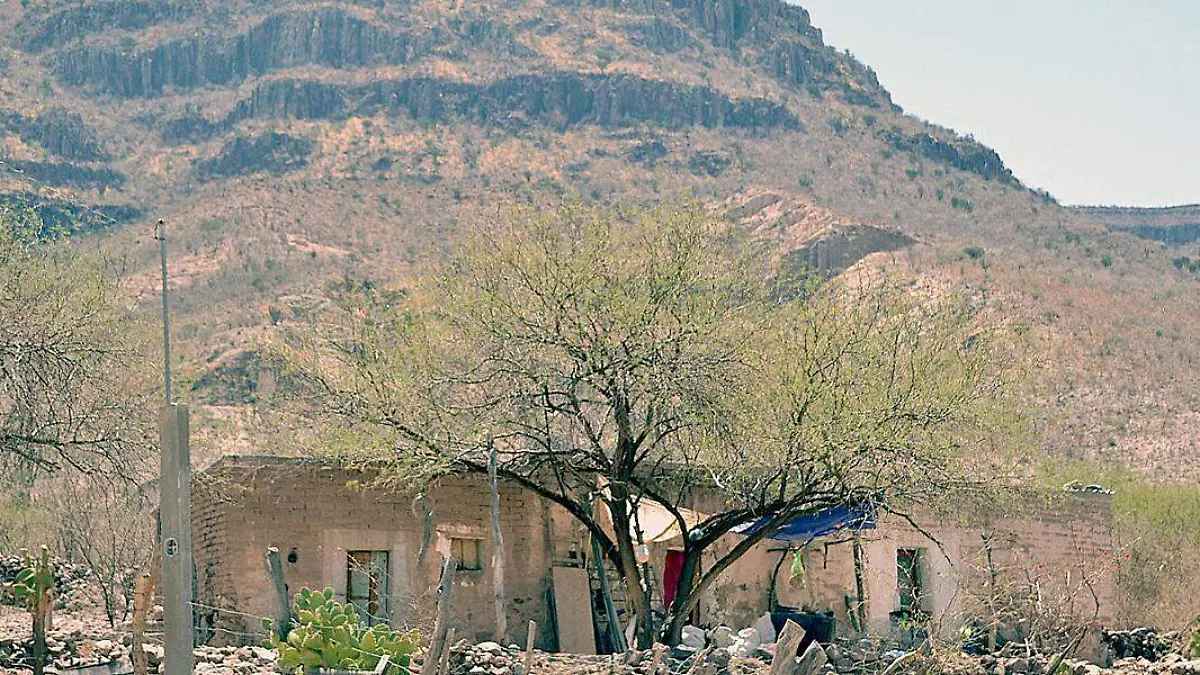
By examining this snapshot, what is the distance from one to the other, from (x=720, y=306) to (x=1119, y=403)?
34.3 meters

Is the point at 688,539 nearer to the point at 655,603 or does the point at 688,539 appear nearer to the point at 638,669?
the point at 655,603

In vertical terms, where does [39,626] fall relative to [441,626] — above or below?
above

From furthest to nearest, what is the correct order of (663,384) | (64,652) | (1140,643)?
(1140,643), (663,384), (64,652)

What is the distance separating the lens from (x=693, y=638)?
73.4ft

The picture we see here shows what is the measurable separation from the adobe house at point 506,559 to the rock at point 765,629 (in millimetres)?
1069

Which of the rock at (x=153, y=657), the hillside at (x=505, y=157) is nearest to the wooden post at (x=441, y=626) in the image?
the rock at (x=153, y=657)

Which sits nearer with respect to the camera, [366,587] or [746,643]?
[746,643]

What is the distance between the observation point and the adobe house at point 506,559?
22.5 metres

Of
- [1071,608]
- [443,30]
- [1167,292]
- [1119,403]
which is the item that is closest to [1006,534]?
[1071,608]

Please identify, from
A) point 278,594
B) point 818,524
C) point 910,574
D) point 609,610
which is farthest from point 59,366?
point 910,574

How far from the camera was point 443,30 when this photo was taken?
109 metres

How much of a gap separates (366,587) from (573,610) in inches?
115

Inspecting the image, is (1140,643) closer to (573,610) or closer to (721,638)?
(721,638)

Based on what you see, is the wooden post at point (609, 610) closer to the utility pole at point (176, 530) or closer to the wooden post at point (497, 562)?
the wooden post at point (497, 562)
